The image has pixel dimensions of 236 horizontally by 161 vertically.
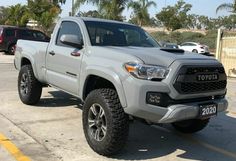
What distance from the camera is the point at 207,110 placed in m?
5.77

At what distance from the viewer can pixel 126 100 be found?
5480 millimetres

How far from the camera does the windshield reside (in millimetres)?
6840

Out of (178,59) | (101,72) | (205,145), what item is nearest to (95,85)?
(101,72)

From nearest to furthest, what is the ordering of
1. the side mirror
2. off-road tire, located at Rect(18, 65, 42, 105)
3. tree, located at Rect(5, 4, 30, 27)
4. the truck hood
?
the truck hood → the side mirror → off-road tire, located at Rect(18, 65, 42, 105) → tree, located at Rect(5, 4, 30, 27)

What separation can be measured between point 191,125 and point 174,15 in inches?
2076

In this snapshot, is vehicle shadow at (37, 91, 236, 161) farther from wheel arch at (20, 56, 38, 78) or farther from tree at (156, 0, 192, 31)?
tree at (156, 0, 192, 31)

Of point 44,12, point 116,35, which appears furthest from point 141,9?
point 116,35

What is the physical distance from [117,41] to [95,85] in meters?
0.93

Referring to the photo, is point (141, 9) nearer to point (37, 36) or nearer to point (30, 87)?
point (37, 36)

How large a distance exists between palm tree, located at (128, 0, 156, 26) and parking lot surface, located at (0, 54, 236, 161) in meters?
29.2

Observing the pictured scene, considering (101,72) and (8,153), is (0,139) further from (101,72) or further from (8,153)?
(101,72)

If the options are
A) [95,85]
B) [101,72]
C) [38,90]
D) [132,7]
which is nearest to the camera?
[101,72]

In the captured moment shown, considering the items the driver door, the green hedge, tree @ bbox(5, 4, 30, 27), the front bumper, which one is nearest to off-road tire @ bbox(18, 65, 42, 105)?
the driver door

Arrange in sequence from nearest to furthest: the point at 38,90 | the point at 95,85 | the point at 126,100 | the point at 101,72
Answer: the point at 126,100 < the point at 101,72 < the point at 95,85 < the point at 38,90
